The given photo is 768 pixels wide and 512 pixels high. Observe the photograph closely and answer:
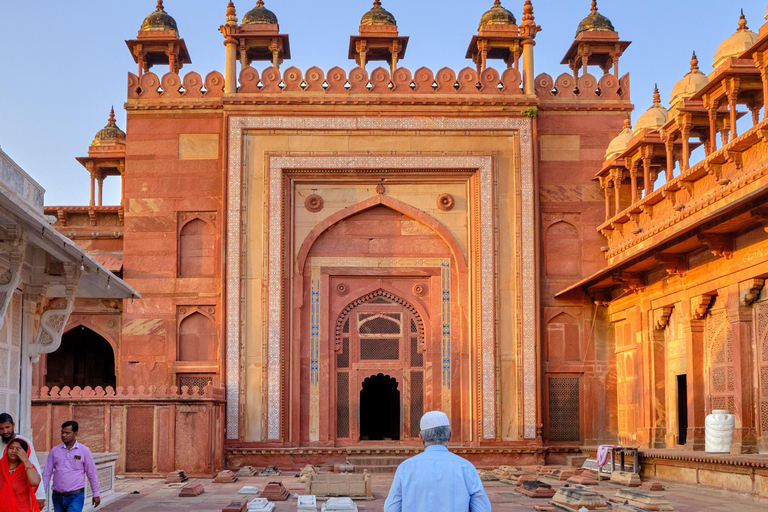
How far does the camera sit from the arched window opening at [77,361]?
20.8 meters

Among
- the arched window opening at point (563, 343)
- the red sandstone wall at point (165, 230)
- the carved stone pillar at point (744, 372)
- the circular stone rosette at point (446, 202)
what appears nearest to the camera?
the carved stone pillar at point (744, 372)

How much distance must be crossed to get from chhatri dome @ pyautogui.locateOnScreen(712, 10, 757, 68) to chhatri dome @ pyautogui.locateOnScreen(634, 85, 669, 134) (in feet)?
7.91

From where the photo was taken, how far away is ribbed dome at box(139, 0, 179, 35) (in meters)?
18.4

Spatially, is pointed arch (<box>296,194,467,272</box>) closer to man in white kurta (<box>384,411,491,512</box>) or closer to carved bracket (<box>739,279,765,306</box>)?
carved bracket (<box>739,279,765,306</box>)

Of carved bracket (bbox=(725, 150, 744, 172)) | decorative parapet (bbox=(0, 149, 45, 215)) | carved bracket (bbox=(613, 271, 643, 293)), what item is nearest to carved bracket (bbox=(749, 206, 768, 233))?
carved bracket (bbox=(725, 150, 744, 172))

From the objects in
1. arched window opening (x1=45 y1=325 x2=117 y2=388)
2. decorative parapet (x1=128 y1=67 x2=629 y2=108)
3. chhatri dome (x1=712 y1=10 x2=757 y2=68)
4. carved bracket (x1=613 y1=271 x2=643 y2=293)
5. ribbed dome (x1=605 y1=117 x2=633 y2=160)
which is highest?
decorative parapet (x1=128 y1=67 x2=629 y2=108)

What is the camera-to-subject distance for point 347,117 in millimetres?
17109

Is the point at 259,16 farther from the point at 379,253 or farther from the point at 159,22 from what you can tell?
the point at 379,253

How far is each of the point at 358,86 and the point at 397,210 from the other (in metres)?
2.12

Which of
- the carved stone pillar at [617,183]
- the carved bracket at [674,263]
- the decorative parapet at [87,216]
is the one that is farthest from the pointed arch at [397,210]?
the carved bracket at [674,263]

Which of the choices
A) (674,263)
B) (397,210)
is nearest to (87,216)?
(397,210)

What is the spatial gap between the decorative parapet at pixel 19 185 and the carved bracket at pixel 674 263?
23.9 feet

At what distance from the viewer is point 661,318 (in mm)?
14359

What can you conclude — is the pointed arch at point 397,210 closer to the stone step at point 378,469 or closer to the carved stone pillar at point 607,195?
the carved stone pillar at point 607,195
